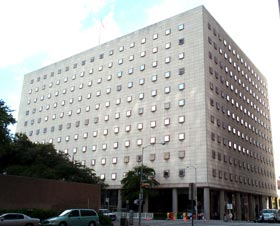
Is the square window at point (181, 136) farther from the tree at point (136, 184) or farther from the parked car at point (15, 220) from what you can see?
the parked car at point (15, 220)

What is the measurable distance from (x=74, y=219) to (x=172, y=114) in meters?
49.7

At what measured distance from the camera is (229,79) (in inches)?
3425

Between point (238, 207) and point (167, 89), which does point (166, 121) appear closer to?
point (167, 89)

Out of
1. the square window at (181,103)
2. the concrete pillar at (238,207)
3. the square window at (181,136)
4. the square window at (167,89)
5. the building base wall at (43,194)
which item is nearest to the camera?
the building base wall at (43,194)

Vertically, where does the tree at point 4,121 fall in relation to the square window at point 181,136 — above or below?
below

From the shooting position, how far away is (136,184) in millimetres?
70375

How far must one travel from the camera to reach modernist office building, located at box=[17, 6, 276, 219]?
74.2 m

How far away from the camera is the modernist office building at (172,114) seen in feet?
244

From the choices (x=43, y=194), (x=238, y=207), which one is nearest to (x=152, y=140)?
(x=238, y=207)

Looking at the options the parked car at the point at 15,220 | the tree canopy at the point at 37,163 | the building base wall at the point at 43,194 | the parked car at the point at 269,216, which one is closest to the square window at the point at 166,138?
the tree canopy at the point at 37,163

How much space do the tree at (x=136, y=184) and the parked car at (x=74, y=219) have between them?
38.1 metres

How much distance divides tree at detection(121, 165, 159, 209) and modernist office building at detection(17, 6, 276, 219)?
342cm

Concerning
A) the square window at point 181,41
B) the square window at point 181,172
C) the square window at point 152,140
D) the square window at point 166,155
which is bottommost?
the square window at point 181,172

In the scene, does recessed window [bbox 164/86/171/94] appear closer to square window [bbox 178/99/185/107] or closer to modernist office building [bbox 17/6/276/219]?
modernist office building [bbox 17/6/276/219]
